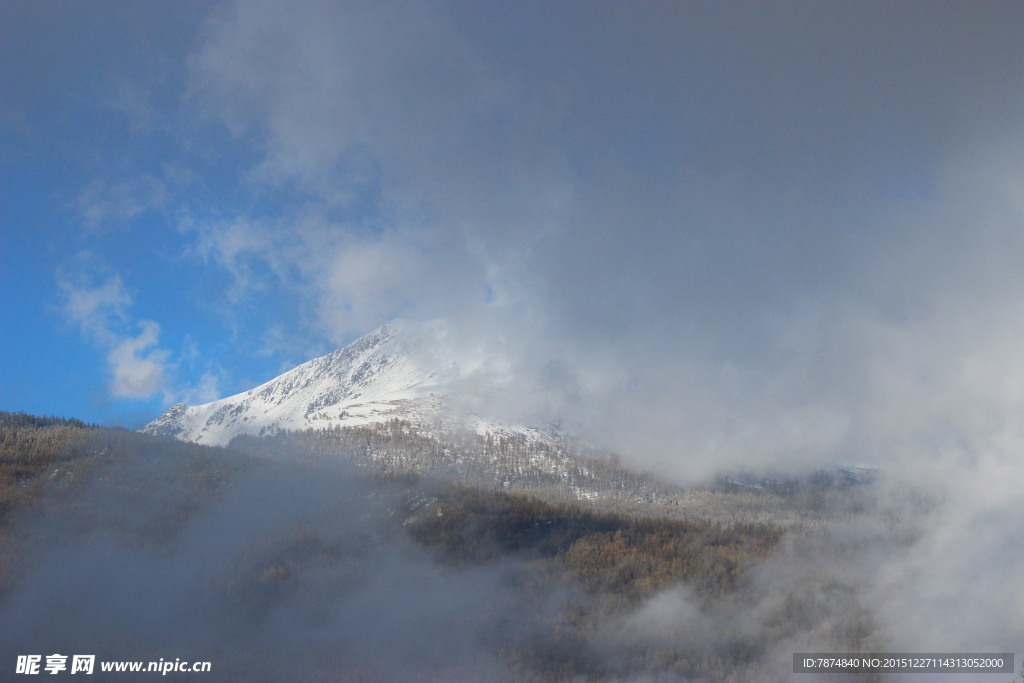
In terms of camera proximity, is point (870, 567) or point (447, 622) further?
point (870, 567)

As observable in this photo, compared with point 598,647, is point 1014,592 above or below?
above

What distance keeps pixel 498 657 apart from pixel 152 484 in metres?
85.2

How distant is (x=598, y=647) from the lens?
129 meters

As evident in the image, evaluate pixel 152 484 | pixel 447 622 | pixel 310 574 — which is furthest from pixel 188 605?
pixel 447 622

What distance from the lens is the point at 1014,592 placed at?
122 m

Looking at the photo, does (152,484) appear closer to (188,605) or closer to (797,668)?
(188,605)

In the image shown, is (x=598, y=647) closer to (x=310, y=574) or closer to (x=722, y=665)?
(x=722, y=665)

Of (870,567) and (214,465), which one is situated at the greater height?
(214,465)

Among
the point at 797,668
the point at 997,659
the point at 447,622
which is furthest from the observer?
the point at 447,622

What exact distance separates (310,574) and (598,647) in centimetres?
6104

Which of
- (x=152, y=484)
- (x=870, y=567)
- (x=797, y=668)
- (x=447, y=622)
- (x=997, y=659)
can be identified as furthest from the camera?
(x=870, y=567)

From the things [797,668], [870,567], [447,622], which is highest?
[870,567]

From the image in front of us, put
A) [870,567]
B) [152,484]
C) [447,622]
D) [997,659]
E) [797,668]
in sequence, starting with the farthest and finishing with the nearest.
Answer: [870,567], [152,484], [447,622], [797,668], [997,659]

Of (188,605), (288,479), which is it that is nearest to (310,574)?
(188,605)
